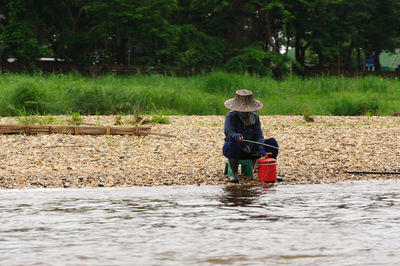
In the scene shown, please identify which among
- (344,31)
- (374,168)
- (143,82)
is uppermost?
(344,31)

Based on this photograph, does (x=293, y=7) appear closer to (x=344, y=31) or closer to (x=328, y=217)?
(x=344, y=31)

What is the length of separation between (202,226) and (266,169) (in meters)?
2.38

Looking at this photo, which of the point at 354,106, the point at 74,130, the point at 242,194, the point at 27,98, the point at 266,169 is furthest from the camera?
the point at 354,106

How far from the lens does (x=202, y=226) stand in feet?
18.8

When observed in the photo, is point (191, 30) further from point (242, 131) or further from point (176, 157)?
point (242, 131)

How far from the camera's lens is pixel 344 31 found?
99.7ft

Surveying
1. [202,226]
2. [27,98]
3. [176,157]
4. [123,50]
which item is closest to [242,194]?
[202,226]

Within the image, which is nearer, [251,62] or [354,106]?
[354,106]

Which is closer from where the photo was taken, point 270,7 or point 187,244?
point 187,244

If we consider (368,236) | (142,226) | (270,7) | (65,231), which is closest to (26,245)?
(65,231)

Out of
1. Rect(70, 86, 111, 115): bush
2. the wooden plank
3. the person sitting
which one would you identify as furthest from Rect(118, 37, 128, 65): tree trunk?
the person sitting

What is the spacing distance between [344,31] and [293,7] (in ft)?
9.47

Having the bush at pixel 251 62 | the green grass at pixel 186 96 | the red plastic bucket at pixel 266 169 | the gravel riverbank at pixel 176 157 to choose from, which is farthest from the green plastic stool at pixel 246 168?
the bush at pixel 251 62

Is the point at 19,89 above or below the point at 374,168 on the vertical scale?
above
